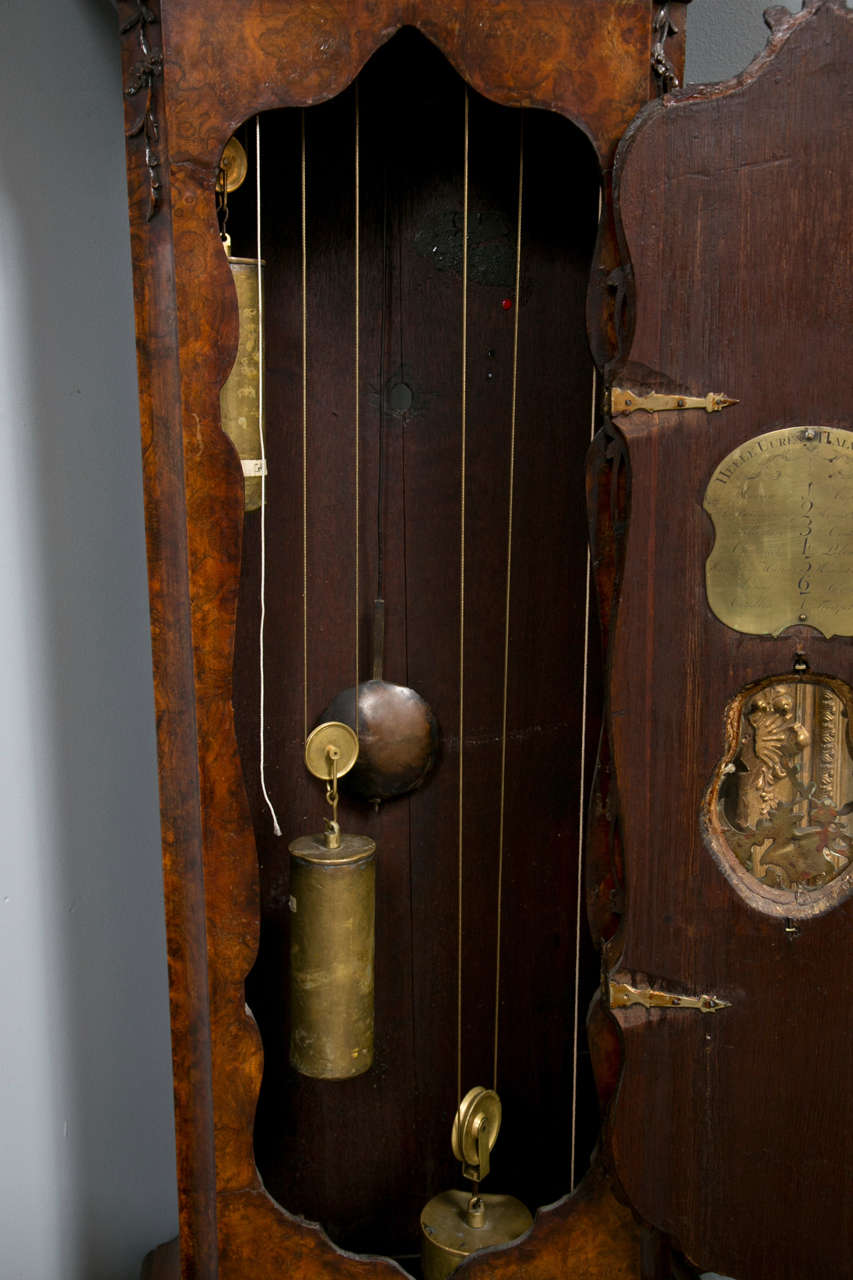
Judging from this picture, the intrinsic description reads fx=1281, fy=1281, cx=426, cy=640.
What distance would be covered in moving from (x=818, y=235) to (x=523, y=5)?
0.34 meters

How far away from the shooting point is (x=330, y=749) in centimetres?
141

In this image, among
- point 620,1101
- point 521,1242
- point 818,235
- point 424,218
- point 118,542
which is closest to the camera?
point 818,235

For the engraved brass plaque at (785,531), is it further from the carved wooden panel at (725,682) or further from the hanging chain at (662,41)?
the hanging chain at (662,41)

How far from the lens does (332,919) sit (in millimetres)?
1359

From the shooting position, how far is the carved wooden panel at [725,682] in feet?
3.63

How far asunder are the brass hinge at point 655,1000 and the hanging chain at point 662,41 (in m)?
0.84

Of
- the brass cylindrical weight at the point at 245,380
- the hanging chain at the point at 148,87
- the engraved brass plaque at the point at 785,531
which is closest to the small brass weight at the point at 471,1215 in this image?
the engraved brass plaque at the point at 785,531

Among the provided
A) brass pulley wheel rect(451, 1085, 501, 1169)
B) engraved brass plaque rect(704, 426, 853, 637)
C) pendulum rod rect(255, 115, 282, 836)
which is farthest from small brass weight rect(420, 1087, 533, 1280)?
engraved brass plaque rect(704, 426, 853, 637)

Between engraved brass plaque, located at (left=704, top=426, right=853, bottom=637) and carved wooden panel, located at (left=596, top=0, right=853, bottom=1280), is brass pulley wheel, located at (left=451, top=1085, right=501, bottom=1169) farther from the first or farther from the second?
engraved brass plaque, located at (left=704, top=426, right=853, bottom=637)

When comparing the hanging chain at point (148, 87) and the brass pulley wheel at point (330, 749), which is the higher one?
the hanging chain at point (148, 87)

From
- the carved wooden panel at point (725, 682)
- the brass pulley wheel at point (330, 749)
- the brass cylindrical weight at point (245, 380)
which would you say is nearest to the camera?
the carved wooden panel at point (725, 682)

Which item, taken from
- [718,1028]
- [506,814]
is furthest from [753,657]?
[506,814]

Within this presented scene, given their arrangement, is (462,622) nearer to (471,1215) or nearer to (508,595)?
(508,595)

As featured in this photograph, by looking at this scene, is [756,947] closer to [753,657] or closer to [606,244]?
[753,657]
